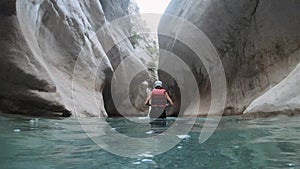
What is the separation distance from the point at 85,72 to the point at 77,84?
982 millimetres

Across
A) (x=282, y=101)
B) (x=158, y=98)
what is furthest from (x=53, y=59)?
(x=282, y=101)

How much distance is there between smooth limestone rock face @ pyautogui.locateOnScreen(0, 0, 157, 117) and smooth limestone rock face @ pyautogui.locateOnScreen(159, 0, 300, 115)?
16.4ft

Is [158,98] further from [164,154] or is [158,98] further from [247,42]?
[247,42]

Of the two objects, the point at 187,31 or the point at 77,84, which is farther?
the point at 187,31

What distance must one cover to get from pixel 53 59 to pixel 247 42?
7.56 meters

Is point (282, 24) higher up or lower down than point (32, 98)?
higher up

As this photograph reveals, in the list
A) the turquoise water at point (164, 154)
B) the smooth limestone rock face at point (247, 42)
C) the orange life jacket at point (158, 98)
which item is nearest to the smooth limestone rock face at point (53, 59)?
the orange life jacket at point (158, 98)

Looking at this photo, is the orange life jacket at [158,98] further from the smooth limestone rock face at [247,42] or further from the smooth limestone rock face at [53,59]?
the smooth limestone rock face at [247,42]

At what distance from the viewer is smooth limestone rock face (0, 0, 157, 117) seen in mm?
7176

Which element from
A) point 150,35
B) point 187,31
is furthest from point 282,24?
point 150,35

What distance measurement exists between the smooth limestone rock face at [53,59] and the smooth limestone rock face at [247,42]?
500cm

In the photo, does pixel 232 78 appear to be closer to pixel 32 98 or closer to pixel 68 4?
pixel 68 4

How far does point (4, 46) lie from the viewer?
709 cm

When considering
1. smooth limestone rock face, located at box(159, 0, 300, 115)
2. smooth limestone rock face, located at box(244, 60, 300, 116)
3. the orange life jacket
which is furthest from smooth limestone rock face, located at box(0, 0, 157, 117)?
smooth limestone rock face, located at box(159, 0, 300, 115)
